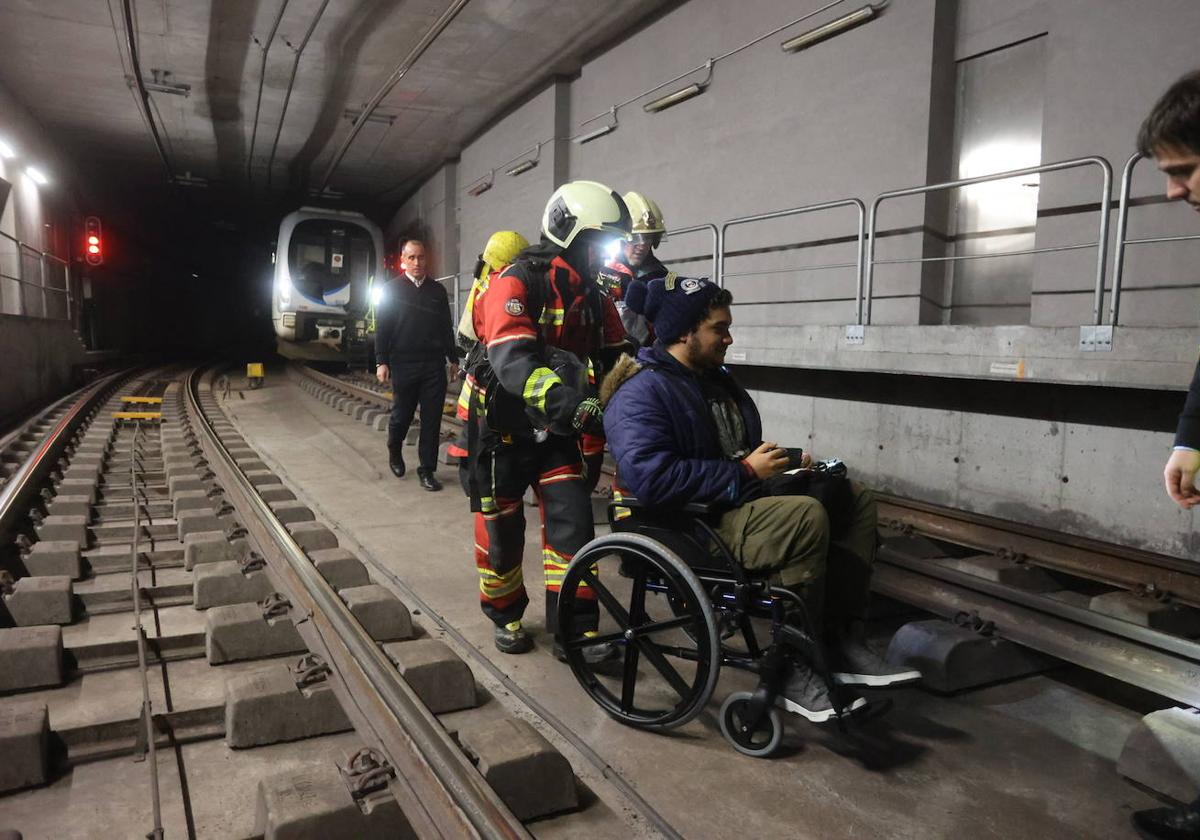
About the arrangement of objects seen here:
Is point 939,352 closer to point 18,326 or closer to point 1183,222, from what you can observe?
point 1183,222

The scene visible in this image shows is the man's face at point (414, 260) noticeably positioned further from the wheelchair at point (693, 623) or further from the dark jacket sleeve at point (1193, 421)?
the dark jacket sleeve at point (1193, 421)

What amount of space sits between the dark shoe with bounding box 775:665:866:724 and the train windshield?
57.0ft

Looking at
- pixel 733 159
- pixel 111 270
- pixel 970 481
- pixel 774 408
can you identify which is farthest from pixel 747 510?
pixel 111 270

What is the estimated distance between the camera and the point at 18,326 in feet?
35.9

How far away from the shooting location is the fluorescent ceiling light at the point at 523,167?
14.9m

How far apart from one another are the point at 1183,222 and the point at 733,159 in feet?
17.4

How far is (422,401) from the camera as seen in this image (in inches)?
271

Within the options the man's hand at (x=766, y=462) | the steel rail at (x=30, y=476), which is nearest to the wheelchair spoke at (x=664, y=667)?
the man's hand at (x=766, y=462)

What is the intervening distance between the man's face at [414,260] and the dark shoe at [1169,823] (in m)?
6.06

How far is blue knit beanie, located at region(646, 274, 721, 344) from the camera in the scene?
288 centimetres

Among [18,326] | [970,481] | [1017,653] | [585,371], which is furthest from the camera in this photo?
[18,326]

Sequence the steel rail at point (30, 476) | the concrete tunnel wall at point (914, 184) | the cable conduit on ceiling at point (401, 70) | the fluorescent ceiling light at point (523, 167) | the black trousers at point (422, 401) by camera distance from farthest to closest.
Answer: the fluorescent ceiling light at point (523, 167) < the cable conduit on ceiling at point (401, 70) < the black trousers at point (422, 401) < the concrete tunnel wall at point (914, 184) < the steel rail at point (30, 476)

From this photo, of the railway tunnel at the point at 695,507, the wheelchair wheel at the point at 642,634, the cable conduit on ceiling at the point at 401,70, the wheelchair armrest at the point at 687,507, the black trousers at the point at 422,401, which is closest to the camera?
the railway tunnel at the point at 695,507

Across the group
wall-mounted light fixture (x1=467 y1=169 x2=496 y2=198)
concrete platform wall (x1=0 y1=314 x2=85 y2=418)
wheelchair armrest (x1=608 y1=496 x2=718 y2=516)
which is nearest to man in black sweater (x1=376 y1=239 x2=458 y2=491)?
wheelchair armrest (x1=608 y1=496 x2=718 y2=516)
